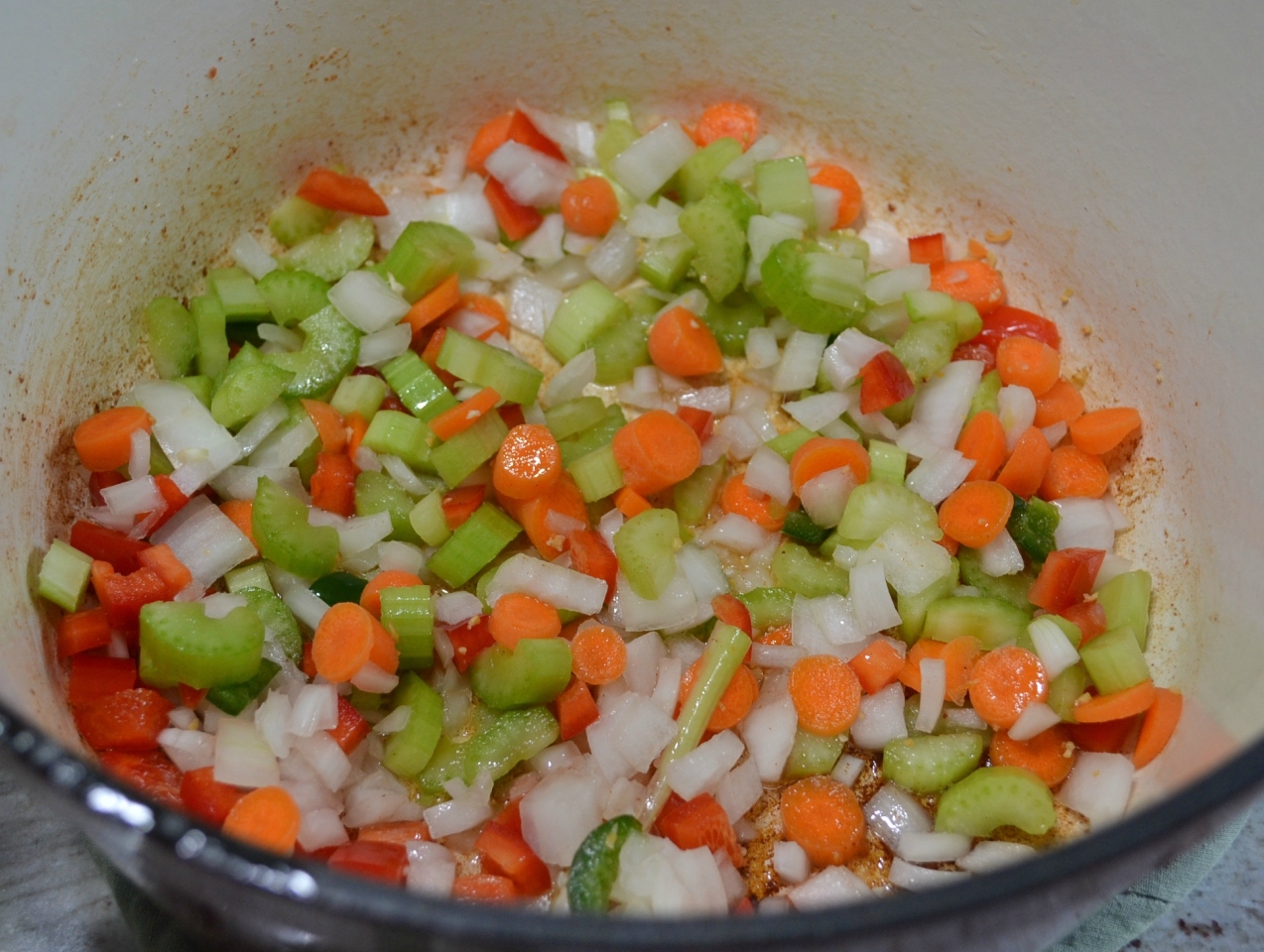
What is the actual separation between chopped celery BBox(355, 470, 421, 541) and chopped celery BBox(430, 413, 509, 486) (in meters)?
0.09

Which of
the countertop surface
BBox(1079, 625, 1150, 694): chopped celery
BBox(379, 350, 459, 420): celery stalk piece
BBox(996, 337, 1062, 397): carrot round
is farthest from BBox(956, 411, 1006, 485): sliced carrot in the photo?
BBox(379, 350, 459, 420): celery stalk piece

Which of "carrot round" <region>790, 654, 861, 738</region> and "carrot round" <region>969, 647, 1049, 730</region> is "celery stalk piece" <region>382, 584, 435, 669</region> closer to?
"carrot round" <region>790, 654, 861, 738</region>

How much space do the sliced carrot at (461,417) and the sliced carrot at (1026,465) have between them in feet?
3.49

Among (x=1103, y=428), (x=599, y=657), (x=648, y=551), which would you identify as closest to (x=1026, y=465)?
(x=1103, y=428)

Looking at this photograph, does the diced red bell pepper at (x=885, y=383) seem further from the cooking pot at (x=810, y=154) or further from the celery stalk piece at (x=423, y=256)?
the celery stalk piece at (x=423, y=256)

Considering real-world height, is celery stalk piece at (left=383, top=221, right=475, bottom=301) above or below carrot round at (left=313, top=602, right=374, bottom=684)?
above

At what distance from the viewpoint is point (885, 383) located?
2.13m

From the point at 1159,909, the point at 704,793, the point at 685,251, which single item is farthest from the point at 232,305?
the point at 1159,909

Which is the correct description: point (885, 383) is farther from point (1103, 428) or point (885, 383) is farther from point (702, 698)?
point (702, 698)

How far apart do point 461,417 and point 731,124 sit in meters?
1.03

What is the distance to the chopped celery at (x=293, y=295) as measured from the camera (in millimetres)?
2229

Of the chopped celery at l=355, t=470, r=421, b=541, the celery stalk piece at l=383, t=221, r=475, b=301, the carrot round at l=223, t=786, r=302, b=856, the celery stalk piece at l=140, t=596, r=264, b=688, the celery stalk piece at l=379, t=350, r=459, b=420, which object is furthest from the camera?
the celery stalk piece at l=383, t=221, r=475, b=301

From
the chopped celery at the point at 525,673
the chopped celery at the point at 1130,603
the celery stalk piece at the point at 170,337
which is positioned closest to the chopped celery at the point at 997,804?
the chopped celery at the point at 1130,603

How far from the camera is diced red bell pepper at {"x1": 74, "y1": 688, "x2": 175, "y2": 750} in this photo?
173 centimetres
